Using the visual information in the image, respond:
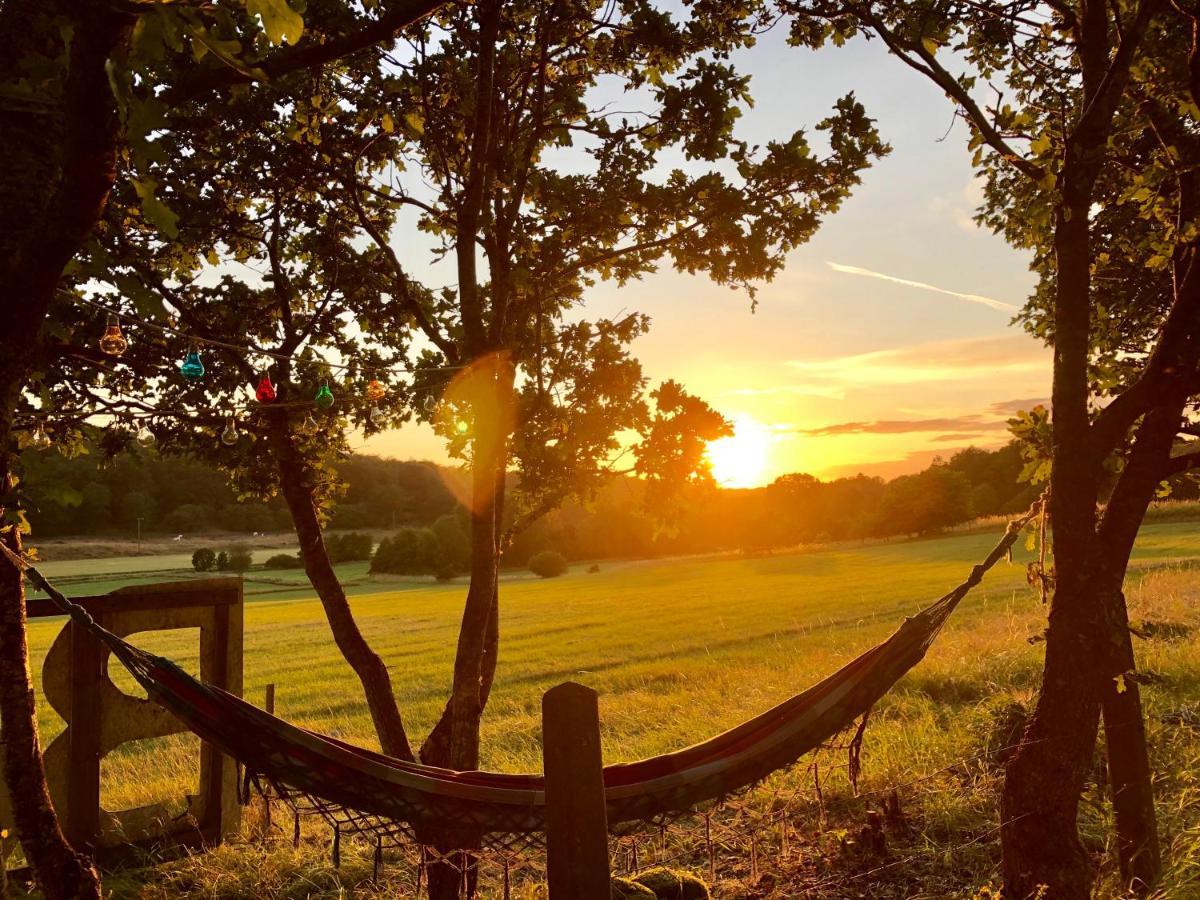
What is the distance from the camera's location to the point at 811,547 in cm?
5309

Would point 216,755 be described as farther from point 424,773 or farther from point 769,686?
point 769,686

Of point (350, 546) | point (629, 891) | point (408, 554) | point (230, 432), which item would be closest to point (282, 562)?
point (350, 546)

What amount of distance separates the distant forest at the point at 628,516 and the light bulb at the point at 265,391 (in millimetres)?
40232

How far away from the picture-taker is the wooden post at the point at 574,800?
191cm

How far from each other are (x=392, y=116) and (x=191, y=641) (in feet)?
84.0

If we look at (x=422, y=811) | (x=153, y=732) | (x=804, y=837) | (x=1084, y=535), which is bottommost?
(x=804, y=837)

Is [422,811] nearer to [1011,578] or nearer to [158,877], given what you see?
[158,877]

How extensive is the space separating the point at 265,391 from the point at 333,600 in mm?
1554

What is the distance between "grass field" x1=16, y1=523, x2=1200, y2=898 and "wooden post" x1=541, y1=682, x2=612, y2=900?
1840mm

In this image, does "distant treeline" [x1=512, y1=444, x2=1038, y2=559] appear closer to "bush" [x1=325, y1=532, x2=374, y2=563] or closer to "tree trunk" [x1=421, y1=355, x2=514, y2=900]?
"bush" [x1=325, y1=532, x2=374, y2=563]

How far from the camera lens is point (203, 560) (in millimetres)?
52500

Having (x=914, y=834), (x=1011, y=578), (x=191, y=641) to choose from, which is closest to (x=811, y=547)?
(x=1011, y=578)

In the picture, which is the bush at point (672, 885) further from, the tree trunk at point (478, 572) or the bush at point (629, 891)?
the tree trunk at point (478, 572)

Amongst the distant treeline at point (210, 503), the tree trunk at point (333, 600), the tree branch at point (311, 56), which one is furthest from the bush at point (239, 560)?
the tree branch at point (311, 56)
